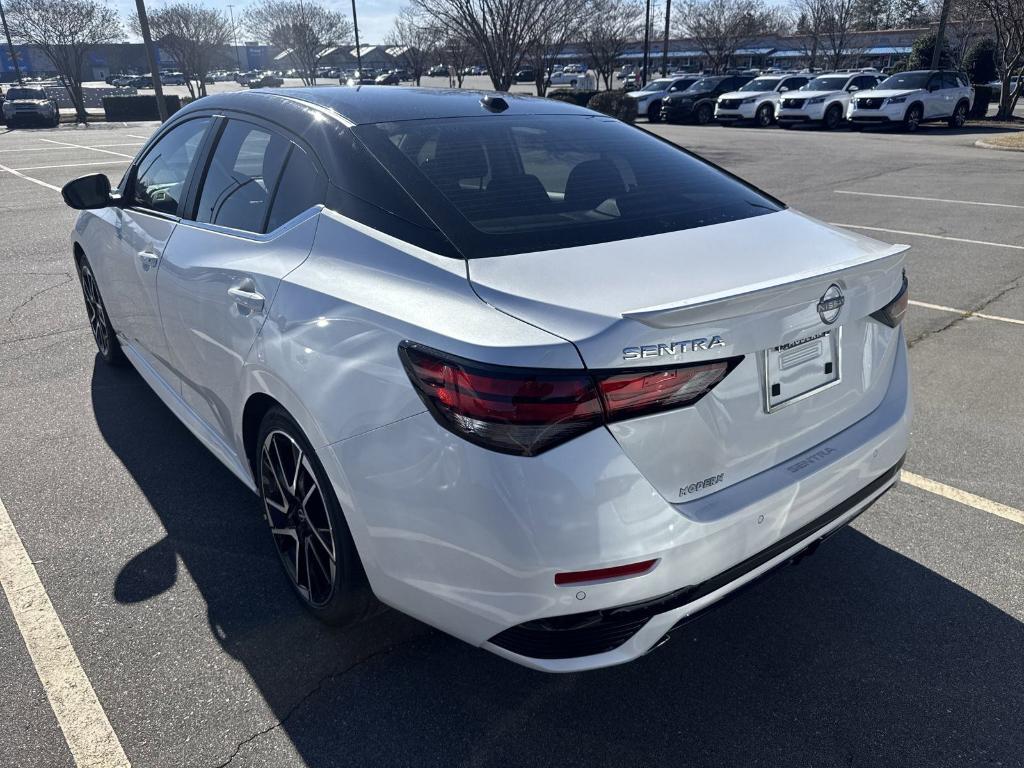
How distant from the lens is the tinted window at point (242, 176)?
112 inches

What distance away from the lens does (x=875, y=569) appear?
3.02 meters

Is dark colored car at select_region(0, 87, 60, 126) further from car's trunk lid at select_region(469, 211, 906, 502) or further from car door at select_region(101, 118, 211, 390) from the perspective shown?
car's trunk lid at select_region(469, 211, 906, 502)

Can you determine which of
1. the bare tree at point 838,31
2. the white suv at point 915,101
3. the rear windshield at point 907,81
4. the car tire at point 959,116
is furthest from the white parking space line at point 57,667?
the bare tree at point 838,31

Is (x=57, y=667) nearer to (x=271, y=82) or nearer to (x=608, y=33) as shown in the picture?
(x=271, y=82)

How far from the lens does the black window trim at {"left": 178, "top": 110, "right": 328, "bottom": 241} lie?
2.59 meters

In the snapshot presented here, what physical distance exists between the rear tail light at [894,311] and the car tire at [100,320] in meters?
4.18

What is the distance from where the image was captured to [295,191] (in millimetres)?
2672

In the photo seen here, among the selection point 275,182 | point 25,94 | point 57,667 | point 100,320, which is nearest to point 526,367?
point 275,182

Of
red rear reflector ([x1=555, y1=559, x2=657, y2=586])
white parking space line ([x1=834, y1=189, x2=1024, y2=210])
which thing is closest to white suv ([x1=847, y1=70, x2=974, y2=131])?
white parking space line ([x1=834, y1=189, x2=1024, y2=210])

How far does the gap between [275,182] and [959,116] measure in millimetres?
27984

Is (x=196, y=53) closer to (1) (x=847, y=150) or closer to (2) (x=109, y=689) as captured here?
(1) (x=847, y=150)

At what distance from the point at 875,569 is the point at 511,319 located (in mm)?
1973

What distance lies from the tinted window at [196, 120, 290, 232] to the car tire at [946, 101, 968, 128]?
89.8 feet

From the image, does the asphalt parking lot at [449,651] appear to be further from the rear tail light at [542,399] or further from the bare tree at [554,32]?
the bare tree at [554,32]
